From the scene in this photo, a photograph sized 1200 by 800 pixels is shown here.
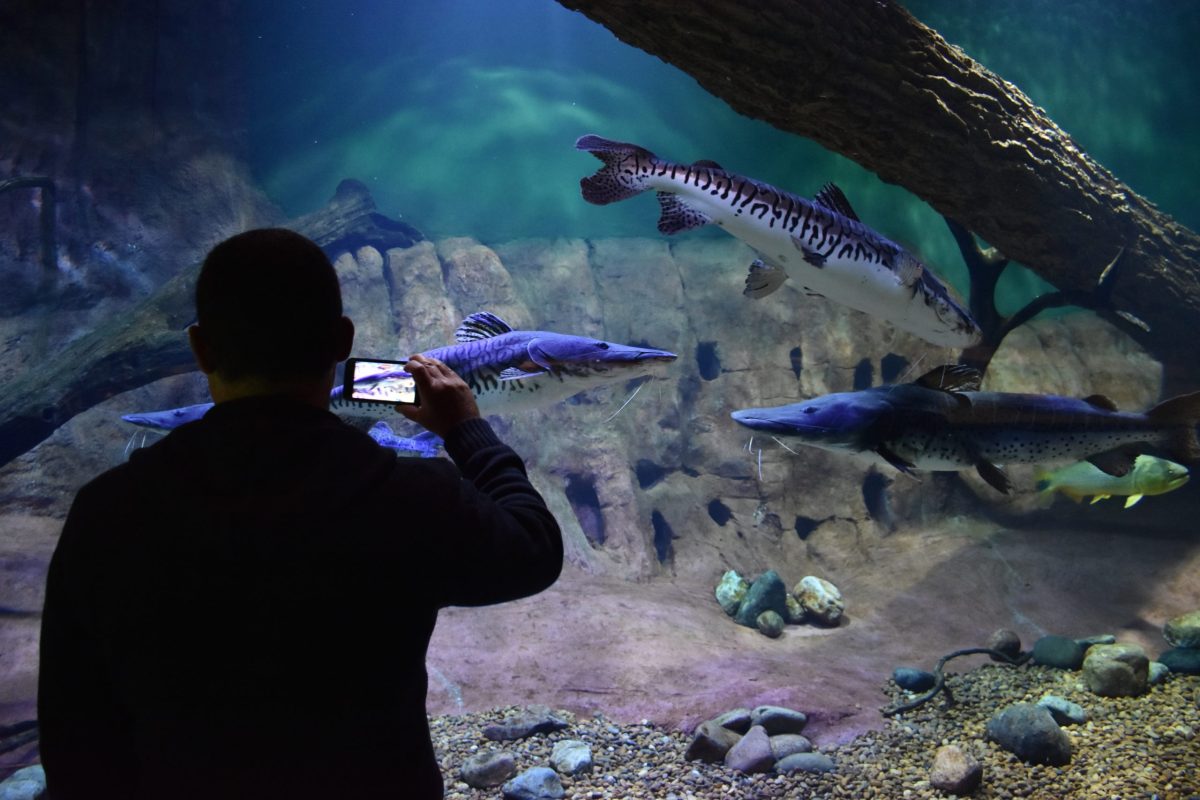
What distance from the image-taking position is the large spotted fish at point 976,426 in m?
3.08

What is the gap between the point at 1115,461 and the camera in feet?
11.7

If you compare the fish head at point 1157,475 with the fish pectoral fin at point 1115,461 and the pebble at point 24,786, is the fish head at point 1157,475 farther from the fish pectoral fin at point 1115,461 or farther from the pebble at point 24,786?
the pebble at point 24,786

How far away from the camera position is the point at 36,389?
7441 mm

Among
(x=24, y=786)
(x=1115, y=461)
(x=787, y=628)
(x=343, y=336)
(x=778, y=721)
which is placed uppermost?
(x=343, y=336)

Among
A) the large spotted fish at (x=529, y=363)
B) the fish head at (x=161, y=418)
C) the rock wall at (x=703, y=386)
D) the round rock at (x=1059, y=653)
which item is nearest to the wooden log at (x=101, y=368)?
the rock wall at (x=703, y=386)

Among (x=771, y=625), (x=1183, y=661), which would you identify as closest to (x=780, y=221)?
(x=1183, y=661)

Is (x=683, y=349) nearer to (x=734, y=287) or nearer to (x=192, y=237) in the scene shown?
(x=734, y=287)

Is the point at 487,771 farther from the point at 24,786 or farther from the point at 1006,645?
the point at 1006,645

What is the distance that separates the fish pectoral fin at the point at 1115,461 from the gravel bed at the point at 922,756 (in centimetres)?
138

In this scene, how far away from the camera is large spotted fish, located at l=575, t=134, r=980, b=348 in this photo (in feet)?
10.5

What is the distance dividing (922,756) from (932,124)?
159 inches

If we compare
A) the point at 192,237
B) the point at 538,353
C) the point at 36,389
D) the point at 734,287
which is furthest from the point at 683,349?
the point at 192,237

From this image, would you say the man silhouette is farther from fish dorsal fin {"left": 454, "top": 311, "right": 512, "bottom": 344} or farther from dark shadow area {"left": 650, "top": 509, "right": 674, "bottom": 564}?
dark shadow area {"left": 650, "top": 509, "right": 674, "bottom": 564}

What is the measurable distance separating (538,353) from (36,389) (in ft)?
24.6
